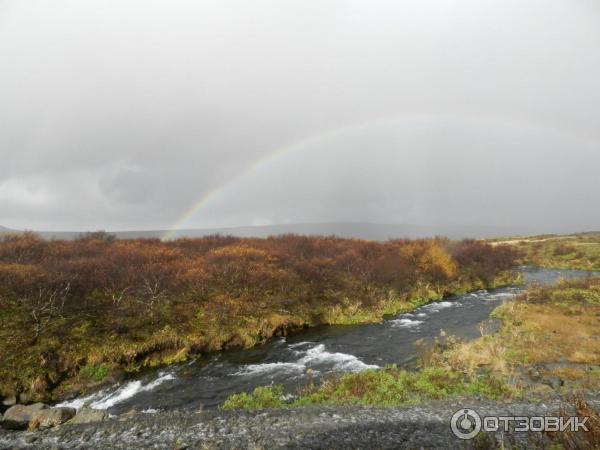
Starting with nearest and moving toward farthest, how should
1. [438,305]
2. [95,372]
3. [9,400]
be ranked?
[9,400] < [95,372] < [438,305]

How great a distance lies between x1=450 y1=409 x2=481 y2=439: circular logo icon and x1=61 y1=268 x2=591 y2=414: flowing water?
6432mm

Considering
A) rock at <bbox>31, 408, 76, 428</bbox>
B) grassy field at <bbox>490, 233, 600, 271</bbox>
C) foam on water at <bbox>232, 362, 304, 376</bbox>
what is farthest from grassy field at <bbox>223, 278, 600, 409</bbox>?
grassy field at <bbox>490, 233, 600, 271</bbox>

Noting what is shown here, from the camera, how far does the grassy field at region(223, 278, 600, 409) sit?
39.8 ft

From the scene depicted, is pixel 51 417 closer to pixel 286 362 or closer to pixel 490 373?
pixel 286 362

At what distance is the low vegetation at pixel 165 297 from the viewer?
1612 centimetres

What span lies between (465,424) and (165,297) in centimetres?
2017

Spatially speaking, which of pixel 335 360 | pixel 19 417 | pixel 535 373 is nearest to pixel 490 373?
pixel 535 373

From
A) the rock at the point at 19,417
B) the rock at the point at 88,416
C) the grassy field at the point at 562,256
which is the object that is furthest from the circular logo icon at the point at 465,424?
the grassy field at the point at 562,256

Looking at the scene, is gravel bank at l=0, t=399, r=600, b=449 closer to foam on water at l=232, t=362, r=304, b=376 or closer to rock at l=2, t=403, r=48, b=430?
rock at l=2, t=403, r=48, b=430

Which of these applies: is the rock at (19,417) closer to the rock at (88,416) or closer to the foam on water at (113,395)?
the rock at (88,416)

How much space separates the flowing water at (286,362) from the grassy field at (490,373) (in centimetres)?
168

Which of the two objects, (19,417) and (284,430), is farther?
(19,417)

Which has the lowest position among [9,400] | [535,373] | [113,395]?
[113,395]

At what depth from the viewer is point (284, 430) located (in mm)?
9461
